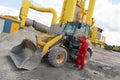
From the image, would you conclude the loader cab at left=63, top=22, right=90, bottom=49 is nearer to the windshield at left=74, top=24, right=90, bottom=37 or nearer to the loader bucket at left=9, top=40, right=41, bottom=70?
the windshield at left=74, top=24, right=90, bottom=37

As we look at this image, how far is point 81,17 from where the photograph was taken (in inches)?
883

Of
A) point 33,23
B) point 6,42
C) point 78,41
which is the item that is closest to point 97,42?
point 33,23

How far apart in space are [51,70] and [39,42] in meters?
1.42

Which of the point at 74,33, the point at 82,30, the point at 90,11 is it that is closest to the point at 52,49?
the point at 74,33

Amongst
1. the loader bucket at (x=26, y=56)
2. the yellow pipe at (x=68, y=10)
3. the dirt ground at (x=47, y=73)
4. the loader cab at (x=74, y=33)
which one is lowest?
the dirt ground at (x=47, y=73)

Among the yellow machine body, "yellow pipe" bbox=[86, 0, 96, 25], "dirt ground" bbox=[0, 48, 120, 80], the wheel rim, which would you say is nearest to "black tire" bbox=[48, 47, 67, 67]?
the wheel rim

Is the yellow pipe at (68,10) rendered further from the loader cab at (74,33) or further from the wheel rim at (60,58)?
the wheel rim at (60,58)

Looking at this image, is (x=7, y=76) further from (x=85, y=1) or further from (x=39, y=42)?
(x=85, y=1)

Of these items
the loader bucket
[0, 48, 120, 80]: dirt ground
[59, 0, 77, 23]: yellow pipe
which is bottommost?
[0, 48, 120, 80]: dirt ground

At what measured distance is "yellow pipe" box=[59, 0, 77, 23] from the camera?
62.0ft

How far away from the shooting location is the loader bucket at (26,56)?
8.38 m

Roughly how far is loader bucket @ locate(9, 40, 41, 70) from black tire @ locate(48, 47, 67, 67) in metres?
0.54

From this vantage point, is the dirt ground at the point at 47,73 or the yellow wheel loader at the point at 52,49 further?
the yellow wheel loader at the point at 52,49

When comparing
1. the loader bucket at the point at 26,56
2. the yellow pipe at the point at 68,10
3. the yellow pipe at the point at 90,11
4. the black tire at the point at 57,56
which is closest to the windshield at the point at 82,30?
the black tire at the point at 57,56
